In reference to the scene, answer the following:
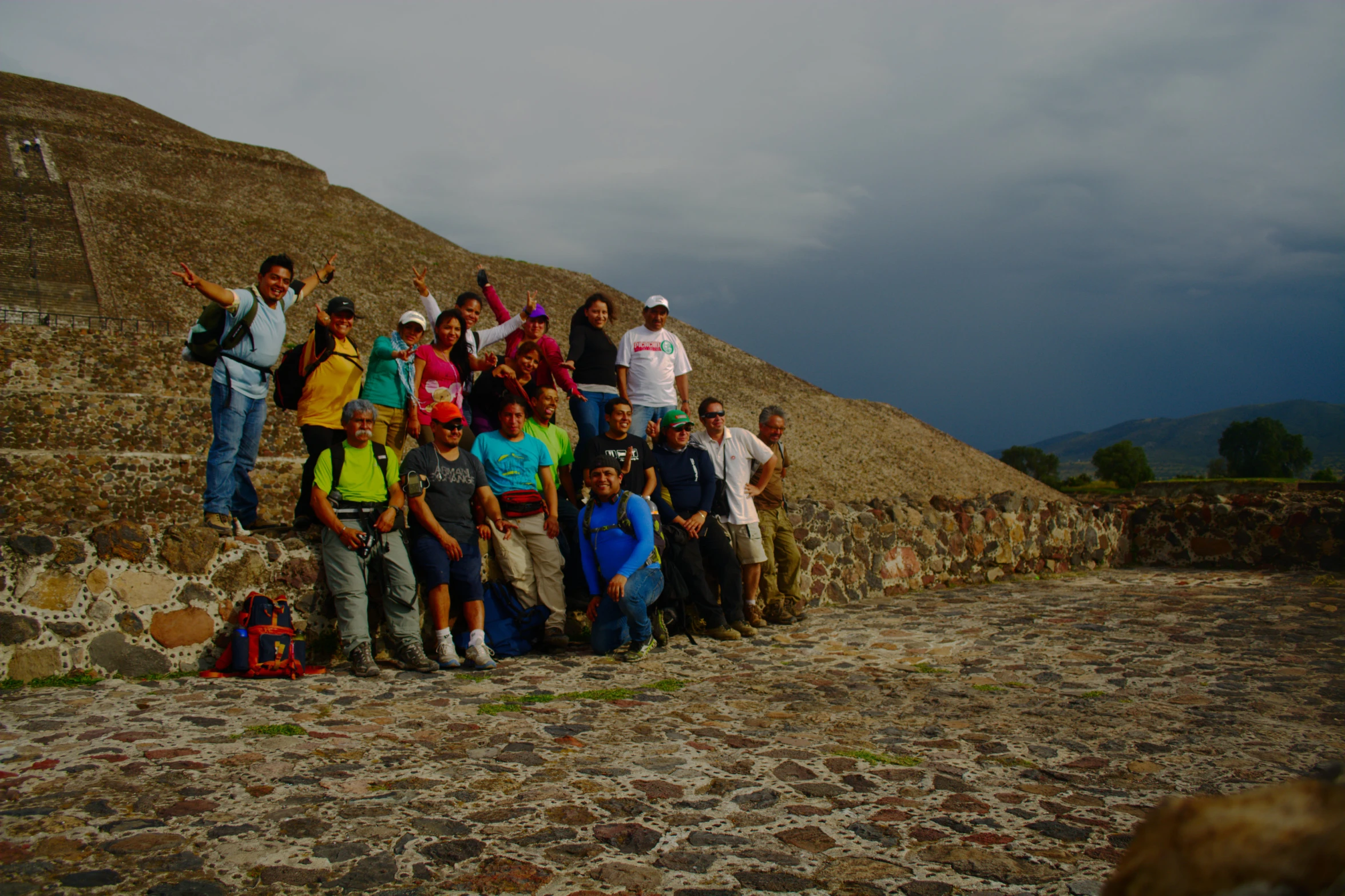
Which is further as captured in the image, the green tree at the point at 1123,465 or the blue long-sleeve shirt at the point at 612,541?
the green tree at the point at 1123,465

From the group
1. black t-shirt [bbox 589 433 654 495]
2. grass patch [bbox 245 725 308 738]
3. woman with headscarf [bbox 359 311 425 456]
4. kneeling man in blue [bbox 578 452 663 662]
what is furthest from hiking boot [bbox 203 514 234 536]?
black t-shirt [bbox 589 433 654 495]

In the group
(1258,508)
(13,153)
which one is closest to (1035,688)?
(1258,508)

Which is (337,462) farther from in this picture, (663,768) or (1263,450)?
(1263,450)

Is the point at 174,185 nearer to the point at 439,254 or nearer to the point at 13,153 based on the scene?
the point at 13,153

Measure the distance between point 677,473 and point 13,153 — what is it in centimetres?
3742

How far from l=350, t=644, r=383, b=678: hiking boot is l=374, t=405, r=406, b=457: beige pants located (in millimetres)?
1636

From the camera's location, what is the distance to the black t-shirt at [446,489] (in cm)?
561

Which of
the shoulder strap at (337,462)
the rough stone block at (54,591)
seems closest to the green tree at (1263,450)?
the shoulder strap at (337,462)

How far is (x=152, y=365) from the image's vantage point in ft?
53.5

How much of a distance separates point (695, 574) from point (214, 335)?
360 cm

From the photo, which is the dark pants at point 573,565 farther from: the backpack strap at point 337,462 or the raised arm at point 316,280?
the raised arm at point 316,280

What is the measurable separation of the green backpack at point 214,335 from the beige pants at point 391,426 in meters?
1.02

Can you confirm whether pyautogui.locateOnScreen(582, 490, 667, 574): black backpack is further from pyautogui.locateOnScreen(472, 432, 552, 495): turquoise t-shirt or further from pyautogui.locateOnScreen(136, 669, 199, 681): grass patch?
pyautogui.locateOnScreen(136, 669, 199, 681): grass patch

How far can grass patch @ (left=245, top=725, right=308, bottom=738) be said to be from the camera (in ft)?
12.3
